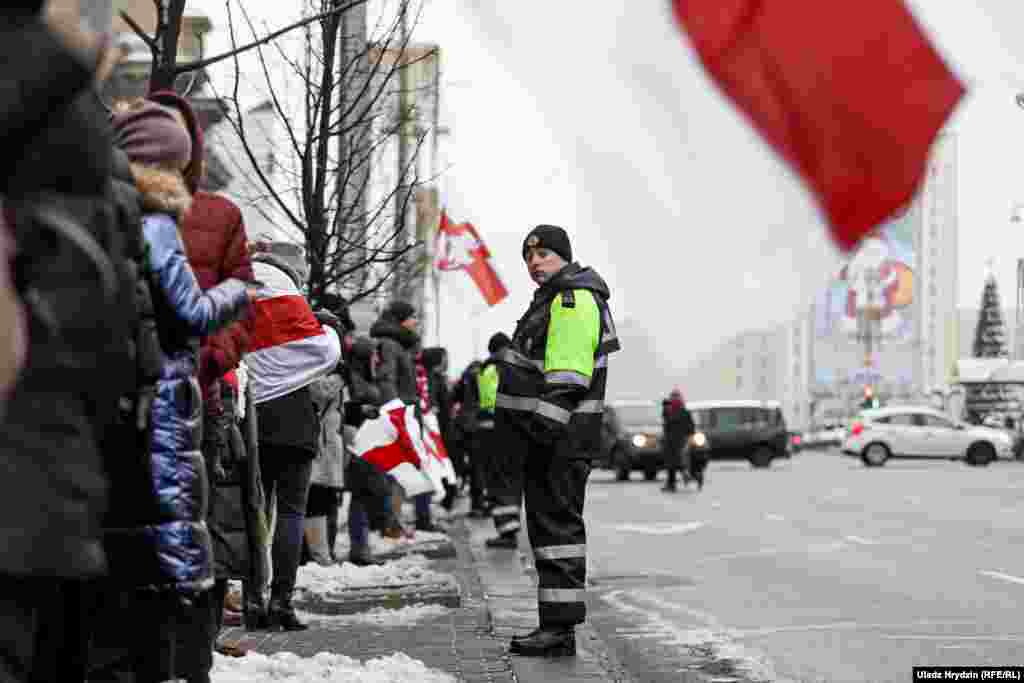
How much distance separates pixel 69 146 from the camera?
3.30 metres

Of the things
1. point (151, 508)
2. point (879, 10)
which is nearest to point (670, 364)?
point (879, 10)

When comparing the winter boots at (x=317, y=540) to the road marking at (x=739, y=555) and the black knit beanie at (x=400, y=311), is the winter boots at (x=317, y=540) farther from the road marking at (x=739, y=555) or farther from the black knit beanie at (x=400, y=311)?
the road marking at (x=739, y=555)

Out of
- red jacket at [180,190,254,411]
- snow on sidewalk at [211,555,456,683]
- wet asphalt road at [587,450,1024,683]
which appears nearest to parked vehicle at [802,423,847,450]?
wet asphalt road at [587,450,1024,683]

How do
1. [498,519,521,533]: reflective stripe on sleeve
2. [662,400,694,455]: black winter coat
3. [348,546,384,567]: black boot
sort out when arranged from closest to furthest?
[348,546,384,567]: black boot
[498,519,521,533]: reflective stripe on sleeve
[662,400,694,455]: black winter coat

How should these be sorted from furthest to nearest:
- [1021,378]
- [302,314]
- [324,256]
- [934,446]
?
1. [1021,378]
2. [934,446]
3. [324,256]
4. [302,314]

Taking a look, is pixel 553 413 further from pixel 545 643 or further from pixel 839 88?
pixel 839 88

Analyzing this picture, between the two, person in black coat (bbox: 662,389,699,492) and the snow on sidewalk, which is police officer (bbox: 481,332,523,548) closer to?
the snow on sidewalk

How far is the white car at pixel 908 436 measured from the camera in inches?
2092

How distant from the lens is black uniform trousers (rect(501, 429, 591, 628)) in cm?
814

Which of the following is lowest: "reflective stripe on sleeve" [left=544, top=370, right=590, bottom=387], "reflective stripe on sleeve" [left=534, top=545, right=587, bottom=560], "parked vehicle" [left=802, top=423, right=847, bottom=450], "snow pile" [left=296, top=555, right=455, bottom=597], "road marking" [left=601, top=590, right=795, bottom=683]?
"road marking" [left=601, top=590, right=795, bottom=683]

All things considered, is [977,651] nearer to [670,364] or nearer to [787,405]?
[670,364]

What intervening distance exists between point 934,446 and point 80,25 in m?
51.8

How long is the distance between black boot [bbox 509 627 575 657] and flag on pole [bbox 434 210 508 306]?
28.1 feet

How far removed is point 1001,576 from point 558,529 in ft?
19.1
